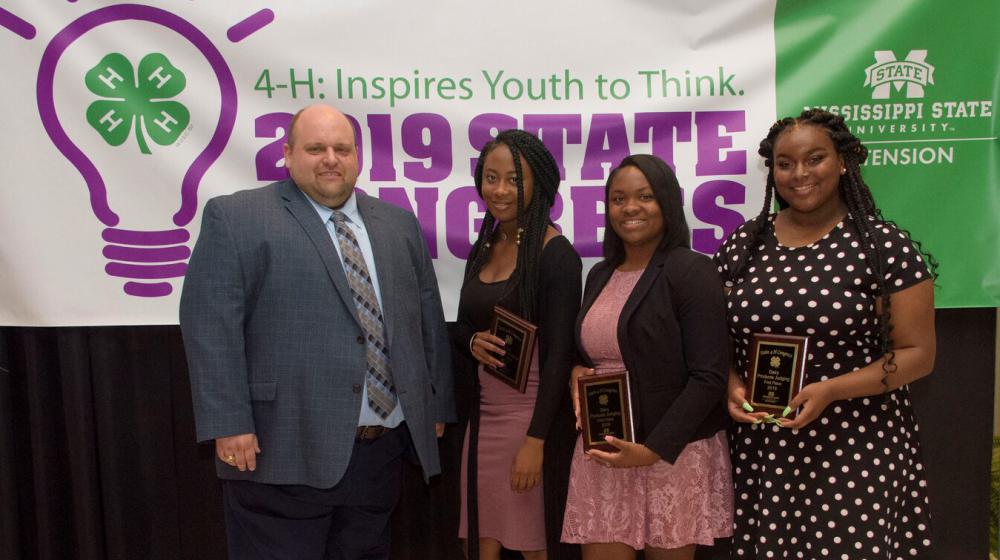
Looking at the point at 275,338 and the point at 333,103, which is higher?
the point at 333,103

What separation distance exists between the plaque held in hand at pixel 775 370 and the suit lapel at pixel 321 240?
1.10m

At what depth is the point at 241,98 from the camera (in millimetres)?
2752

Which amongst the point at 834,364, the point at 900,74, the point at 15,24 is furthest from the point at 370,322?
the point at 900,74

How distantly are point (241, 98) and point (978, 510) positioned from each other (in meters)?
3.31

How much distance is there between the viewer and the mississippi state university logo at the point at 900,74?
8.87 ft

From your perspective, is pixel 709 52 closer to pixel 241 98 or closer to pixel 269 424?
pixel 241 98

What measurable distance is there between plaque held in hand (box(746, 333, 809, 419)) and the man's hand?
4.50 ft

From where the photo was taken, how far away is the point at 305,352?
2062 mm

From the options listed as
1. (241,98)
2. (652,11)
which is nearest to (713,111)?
(652,11)

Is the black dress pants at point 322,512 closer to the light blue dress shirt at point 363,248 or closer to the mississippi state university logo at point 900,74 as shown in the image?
the light blue dress shirt at point 363,248

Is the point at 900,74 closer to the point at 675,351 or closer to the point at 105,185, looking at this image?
the point at 675,351

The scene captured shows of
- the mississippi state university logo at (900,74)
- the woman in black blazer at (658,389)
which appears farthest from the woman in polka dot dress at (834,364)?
the mississippi state university logo at (900,74)

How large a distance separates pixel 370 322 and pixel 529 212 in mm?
618

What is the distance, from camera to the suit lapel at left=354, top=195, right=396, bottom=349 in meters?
Result: 2.18
